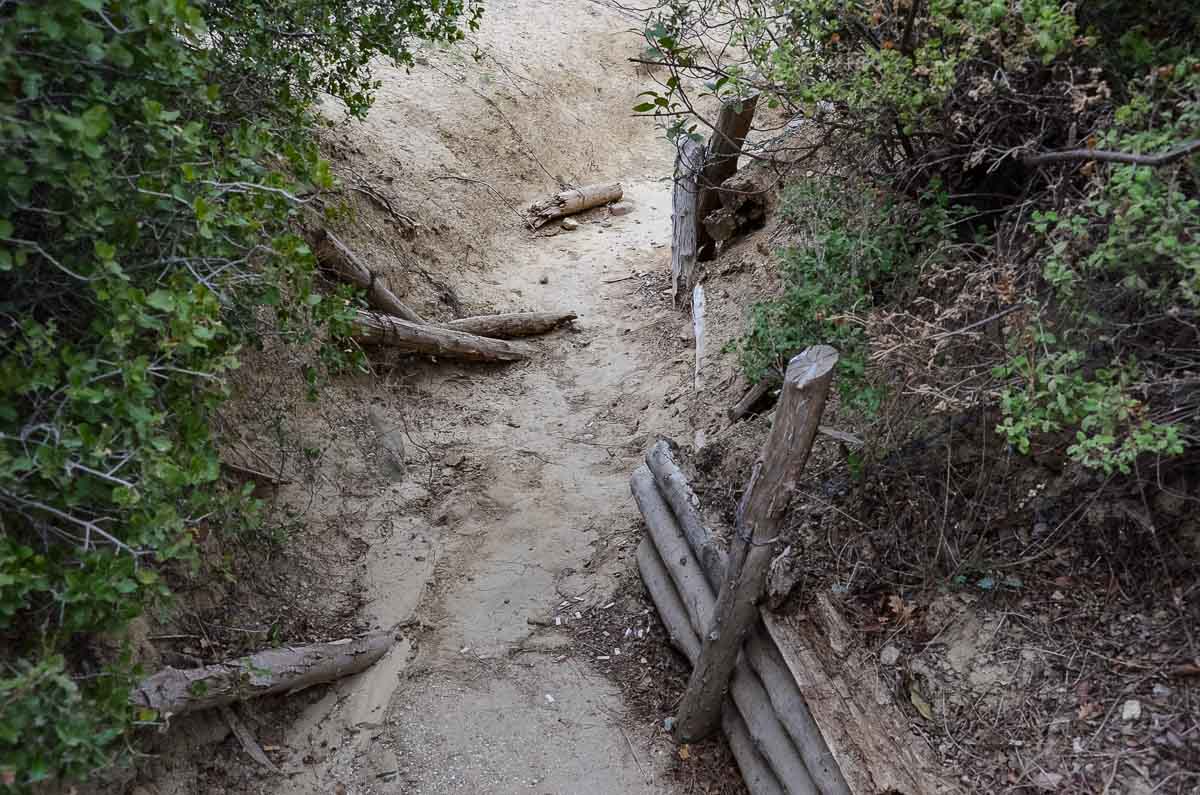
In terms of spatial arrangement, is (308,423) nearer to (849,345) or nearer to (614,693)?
(614,693)

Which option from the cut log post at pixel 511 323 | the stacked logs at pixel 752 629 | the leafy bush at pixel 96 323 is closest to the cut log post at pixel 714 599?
the stacked logs at pixel 752 629

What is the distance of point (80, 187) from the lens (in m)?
2.36

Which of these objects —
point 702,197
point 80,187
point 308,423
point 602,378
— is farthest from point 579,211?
point 80,187

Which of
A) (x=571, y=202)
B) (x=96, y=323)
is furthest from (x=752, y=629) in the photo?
(x=571, y=202)

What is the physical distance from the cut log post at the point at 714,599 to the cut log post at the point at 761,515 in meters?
0.17

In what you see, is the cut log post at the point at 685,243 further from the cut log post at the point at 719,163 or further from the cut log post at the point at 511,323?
the cut log post at the point at 511,323

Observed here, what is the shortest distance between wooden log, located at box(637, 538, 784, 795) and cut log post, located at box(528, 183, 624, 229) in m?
6.57

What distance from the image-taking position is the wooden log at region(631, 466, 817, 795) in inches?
142

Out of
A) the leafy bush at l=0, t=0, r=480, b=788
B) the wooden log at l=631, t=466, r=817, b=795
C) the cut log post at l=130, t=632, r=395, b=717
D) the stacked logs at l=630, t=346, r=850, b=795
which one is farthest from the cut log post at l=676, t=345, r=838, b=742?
the leafy bush at l=0, t=0, r=480, b=788

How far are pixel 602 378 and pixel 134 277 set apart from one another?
501 cm

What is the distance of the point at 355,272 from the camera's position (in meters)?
6.80

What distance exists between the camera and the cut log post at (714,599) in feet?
11.0

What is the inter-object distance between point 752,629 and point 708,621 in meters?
0.22

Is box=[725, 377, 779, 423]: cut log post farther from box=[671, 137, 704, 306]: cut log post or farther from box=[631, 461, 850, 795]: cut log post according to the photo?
box=[671, 137, 704, 306]: cut log post
